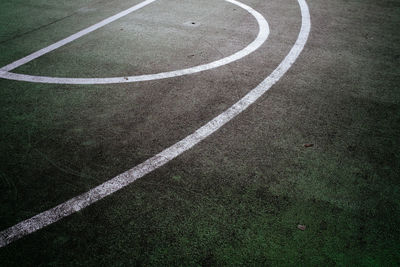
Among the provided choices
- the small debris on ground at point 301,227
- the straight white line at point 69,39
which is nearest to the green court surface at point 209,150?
the small debris on ground at point 301,227

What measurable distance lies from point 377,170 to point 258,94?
1.77 metres

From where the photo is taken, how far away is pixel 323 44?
539cm

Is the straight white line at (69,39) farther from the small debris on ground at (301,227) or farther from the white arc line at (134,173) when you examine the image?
the small debris on ground at (301,227)

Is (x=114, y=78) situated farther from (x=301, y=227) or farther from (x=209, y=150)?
(x=301, y=227)

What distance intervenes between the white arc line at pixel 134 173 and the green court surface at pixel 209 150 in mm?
68

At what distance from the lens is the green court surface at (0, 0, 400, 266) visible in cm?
246

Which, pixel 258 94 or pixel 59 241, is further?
pixel 258 94

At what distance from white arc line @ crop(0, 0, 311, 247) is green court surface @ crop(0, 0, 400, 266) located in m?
0.07

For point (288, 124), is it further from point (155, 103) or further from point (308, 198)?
point (155, 103)

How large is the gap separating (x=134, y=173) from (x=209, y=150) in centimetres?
87

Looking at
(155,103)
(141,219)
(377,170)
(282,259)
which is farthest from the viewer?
(155,103)

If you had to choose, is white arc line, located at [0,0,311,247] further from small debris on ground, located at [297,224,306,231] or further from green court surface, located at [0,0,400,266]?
small debris on ground, located at [297,224,306,231]

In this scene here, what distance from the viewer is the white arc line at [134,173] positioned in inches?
101

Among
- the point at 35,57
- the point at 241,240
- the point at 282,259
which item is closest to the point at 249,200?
the point at 241,240
